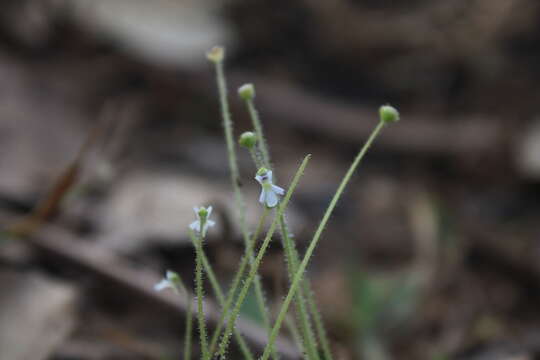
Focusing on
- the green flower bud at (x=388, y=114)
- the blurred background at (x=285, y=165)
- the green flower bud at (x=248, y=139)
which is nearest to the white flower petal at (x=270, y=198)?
the green flower bud at (x=248, y=139)

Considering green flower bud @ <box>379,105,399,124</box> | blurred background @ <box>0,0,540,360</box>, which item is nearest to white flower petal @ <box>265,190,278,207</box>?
green flower bud @ <box>379,105,399,124</box>

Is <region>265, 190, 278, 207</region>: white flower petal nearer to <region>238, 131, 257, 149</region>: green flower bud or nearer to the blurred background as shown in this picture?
<region>238, 131, 257, 149</region>: green flower bud

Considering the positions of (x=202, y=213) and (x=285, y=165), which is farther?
(x=285, y=165)

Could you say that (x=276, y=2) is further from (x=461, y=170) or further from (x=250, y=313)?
(x=250, y=313)

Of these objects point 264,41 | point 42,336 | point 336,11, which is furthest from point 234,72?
point 42,336

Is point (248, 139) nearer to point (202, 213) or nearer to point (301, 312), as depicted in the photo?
point (202, 213)

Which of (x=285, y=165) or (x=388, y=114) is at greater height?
(x=285, y=165)

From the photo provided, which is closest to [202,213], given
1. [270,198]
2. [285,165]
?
[270,198]

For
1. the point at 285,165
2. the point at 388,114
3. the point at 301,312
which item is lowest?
the point at 301,312
